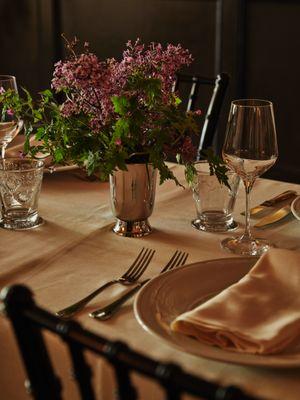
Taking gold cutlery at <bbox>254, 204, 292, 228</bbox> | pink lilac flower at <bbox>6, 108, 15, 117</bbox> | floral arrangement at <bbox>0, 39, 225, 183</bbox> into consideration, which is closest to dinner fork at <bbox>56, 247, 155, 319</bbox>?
floral arrangement at <bbox>0, 39, 225, 183</bbox>

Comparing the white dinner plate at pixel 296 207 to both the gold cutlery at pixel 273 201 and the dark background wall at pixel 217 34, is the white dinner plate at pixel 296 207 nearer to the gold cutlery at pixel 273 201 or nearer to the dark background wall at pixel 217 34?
the gold cutlery at pixel 273 201

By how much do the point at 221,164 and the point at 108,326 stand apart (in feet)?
1.42

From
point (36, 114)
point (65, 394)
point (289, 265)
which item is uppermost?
point (36, 114)

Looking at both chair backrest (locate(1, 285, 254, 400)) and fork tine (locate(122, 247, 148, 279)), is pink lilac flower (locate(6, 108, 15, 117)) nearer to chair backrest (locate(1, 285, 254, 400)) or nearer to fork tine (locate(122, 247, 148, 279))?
fork tine (locate(122, 247, 148, 279))

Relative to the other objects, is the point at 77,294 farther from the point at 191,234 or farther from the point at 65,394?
the point at 191,234

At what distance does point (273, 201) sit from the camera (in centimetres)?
140

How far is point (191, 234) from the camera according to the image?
1261 mm

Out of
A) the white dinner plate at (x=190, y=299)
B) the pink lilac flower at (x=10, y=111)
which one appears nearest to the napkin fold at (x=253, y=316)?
the white dinner plate at (x=190, y=299)

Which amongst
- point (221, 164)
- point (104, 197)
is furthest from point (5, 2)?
point (221, 164)

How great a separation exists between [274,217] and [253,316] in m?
0.49

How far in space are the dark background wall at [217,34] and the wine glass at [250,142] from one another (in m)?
1.82

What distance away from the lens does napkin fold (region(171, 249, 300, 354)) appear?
81cm

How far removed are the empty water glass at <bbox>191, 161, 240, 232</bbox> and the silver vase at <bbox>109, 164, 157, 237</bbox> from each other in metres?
0.09

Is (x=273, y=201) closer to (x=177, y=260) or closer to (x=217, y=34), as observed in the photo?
(x=177, y=260)
